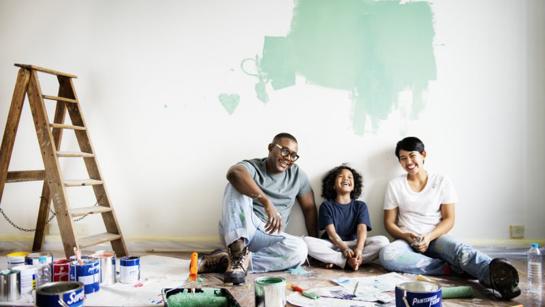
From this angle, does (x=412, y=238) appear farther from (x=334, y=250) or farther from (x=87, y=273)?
(x=87, y=273)

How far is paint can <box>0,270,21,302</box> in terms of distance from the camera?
1898mm

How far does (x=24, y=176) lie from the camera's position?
289cm

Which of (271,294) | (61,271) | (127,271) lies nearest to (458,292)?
(271,294)

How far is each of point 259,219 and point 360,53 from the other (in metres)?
1.40

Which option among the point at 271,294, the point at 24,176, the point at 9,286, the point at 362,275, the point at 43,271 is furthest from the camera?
the point at 24,176

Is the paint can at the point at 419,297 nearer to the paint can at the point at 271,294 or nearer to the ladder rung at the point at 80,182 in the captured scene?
the paint can at the point at 271,294

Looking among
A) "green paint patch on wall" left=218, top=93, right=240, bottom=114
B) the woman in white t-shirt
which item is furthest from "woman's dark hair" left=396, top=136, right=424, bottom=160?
"green paint patch on wall" left=218, top=93, right=240, bottom=114

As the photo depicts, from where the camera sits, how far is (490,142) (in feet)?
10.1

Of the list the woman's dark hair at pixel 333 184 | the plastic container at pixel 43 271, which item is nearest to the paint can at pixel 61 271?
the plastic container at pixel 43 271

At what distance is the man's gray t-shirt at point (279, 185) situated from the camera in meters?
2.88

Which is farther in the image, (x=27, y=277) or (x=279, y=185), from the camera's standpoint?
(x=279, y=185)

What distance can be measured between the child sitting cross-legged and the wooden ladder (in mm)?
1395

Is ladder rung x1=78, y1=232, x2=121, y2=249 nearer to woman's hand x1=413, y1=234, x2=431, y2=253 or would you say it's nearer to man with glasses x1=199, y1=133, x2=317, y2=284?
man with glasses x1=199, y1=133, x2=317, y2=284

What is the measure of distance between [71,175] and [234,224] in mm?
1560
